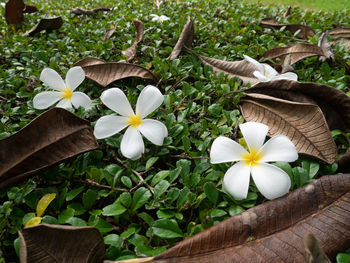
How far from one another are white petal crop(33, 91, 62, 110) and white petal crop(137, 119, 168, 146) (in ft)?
1.74

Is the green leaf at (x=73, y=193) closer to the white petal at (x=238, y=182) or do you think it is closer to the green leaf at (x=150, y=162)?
the green leaf at (x=150, y=162)

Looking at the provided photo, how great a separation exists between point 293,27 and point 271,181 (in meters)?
2.22

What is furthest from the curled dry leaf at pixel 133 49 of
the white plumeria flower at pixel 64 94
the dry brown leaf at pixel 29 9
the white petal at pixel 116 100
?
the dry brown leaf at pixel 29 9

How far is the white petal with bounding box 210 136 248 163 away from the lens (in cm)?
93

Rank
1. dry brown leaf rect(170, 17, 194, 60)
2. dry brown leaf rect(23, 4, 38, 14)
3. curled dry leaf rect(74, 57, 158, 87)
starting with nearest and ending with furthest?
curled dry leaf rect(74, 57, 158, 87) → dry brown leaf rect(170, 17, 194, 60) → dry brown leaf rect(23, 4, 38, 14)

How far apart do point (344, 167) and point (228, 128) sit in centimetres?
50

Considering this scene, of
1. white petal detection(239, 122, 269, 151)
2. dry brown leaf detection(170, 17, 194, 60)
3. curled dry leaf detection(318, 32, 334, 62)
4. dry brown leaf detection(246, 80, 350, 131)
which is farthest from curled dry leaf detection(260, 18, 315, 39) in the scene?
white petal detection(239, 122, 269, 151)

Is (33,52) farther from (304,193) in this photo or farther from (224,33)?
(304,193)

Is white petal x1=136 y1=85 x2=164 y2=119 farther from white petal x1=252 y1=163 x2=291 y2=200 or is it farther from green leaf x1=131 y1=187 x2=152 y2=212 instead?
white petal x1=252 y1=163 x2=291 y2=200

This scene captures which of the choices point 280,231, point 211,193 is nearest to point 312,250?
point 280,231

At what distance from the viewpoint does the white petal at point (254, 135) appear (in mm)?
957

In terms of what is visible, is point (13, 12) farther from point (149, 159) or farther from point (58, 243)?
point (58, 243)

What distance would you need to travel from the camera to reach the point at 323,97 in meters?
1.18

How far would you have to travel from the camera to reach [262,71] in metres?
1.45
